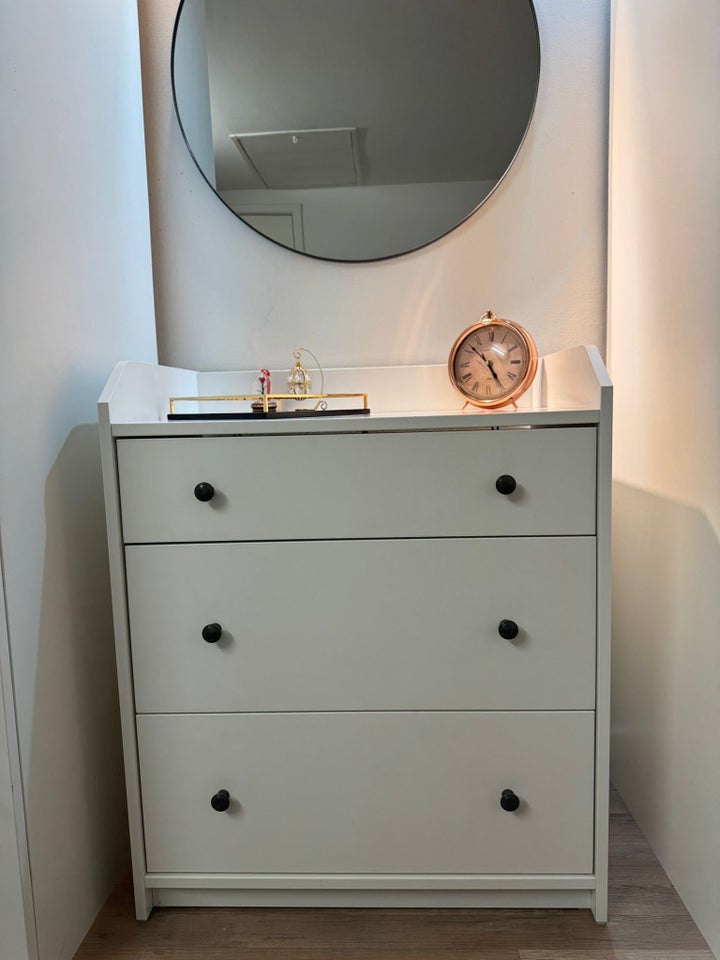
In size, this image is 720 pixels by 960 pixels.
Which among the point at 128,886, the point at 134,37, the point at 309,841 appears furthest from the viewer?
the point at 134,37

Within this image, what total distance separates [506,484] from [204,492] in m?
0.45

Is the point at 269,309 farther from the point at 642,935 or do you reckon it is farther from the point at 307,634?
the point at 642,935

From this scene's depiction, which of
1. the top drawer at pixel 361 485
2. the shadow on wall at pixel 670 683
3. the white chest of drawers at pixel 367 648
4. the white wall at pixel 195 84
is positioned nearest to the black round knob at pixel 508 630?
the white chest of drawers at pixel 367 648

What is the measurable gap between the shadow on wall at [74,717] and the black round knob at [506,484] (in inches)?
26.9

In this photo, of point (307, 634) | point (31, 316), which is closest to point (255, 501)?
point (307, 634)

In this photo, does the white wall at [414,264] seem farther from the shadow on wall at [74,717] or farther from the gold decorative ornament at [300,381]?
the shadow on wall at [74,717]

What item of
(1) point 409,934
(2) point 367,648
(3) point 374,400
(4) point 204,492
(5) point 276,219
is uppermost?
(5) point 276,219

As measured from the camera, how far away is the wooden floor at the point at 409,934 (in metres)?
1.08

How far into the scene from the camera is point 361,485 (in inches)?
41.8

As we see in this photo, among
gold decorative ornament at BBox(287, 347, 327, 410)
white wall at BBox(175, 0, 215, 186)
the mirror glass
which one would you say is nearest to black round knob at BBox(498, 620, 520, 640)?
gold decorative ornament at BBox(287, 347, 327, 410)

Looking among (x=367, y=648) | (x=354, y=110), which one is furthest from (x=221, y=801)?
(x=354, y=110)

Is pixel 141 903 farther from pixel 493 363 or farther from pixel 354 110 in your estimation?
pixel 354 110

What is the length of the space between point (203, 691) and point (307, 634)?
0.63 ft

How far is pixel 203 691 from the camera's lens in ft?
3.65
